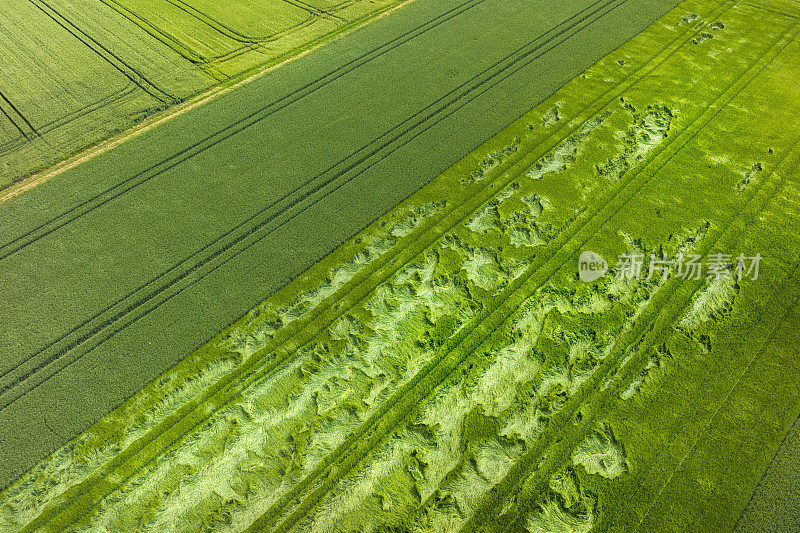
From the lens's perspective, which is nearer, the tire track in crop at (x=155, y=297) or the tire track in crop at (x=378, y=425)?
the tire track in crop at (x=378, y=425)

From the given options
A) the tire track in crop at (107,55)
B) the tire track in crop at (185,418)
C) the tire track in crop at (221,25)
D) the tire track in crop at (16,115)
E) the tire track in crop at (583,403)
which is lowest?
the tire track in crop at (185,418)

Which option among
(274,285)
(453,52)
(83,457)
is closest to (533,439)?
(274,285)

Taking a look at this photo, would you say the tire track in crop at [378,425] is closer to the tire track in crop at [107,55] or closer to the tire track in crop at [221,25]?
the tire track in crop at [107,55]

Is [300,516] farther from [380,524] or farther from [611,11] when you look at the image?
[611,11]

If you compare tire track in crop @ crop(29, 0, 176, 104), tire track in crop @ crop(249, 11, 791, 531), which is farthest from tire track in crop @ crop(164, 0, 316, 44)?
tire track in crop @ crop(249, 11, 791, 531)

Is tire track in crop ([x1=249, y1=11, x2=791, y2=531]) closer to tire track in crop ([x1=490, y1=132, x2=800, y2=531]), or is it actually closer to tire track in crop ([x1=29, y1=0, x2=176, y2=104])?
tire track in crop ([x1=490, y1=132, x2=800, y2=531])

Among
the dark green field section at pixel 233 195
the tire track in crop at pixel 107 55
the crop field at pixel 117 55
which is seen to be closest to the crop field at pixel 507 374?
the dark green field section at pixel 233 195

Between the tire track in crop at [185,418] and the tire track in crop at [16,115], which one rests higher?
the tire track in crop at [16,115]
